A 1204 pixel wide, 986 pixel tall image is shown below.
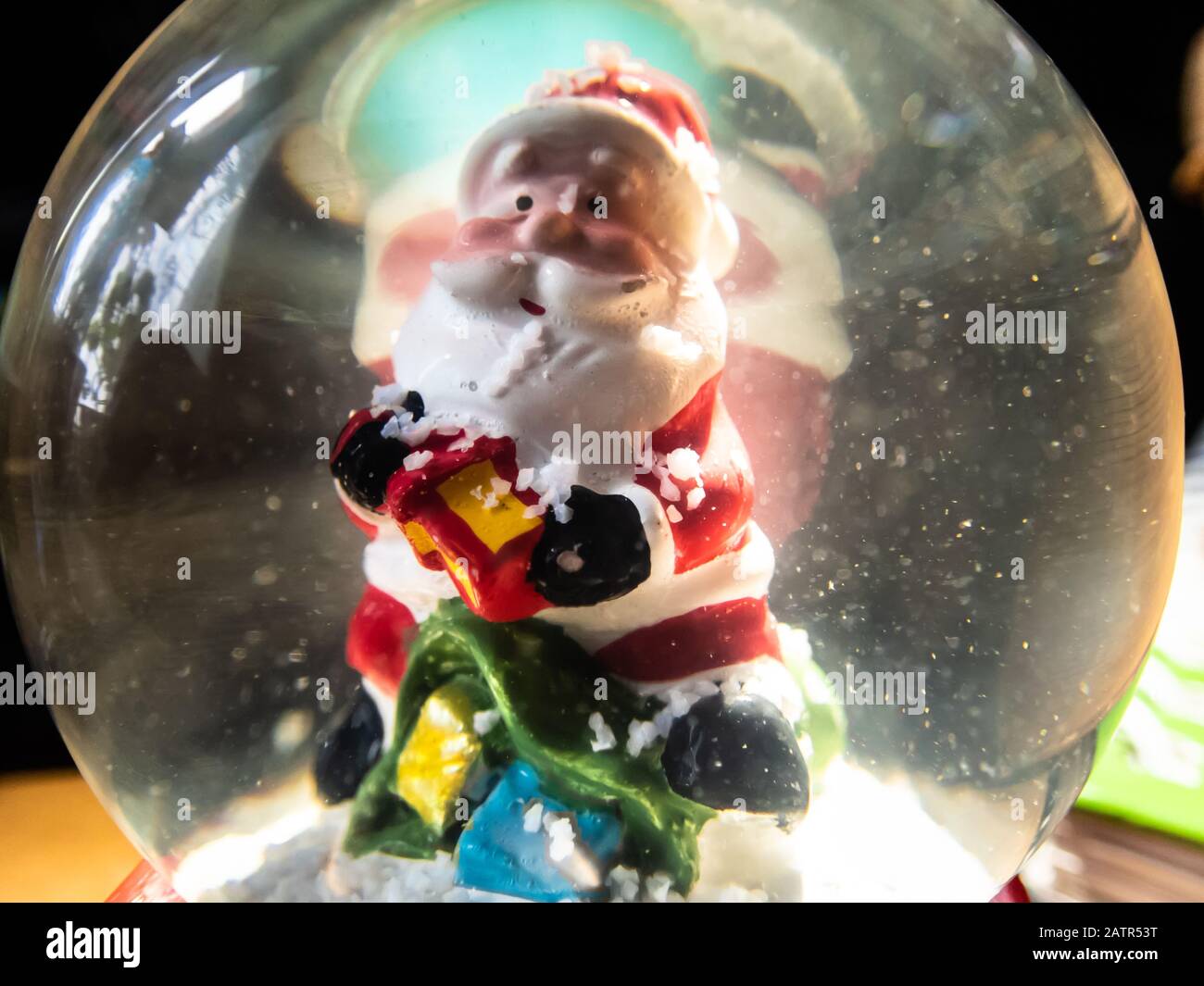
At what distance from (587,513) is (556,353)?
11 centimetres

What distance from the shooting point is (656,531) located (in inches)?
26.1

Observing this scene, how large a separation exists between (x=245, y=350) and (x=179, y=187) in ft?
0.40

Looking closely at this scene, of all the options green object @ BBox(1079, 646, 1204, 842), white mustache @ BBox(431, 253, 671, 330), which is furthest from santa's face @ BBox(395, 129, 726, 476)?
green object @ BBox(1079, 646, 1204, 842)

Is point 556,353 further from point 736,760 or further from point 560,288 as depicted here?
point 736,760

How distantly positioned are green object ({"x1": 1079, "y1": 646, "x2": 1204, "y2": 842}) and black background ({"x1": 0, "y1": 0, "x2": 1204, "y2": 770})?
0.68m

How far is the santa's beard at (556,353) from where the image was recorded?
2.24ft

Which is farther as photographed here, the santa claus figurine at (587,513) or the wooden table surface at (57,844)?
the wooden table surface at (57,844)
